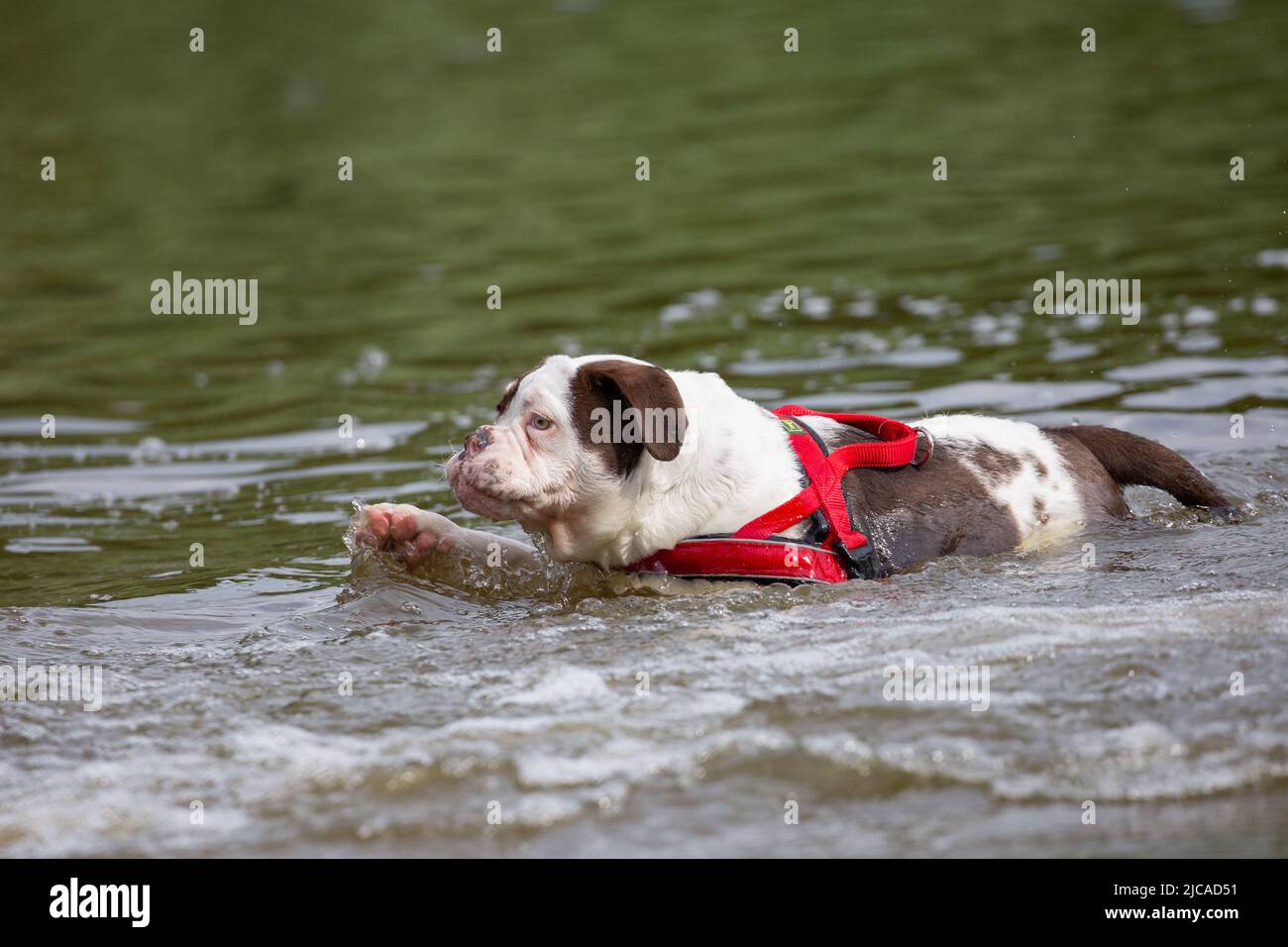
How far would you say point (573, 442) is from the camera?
6.60 m

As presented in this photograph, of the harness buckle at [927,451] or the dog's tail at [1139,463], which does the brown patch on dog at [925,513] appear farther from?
the dog's tail at [1139,463]

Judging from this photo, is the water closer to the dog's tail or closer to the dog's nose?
the dog's tail

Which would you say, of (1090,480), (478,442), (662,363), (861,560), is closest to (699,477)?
(861,560)

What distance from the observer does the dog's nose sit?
6516mm

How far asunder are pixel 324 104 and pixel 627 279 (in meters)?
13.5

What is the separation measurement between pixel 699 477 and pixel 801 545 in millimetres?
496

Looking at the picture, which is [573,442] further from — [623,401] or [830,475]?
[830,475]

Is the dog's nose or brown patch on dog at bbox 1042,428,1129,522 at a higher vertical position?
the dog's nose

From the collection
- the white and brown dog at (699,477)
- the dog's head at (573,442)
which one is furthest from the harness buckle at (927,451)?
the dog's head at (573,442)

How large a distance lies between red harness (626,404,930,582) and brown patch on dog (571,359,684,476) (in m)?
0.46

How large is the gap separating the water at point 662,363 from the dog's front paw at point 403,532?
144 mm

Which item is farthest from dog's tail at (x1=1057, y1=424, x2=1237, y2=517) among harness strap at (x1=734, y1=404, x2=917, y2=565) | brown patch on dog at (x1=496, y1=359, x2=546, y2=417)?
brown patch on dog at (x1=496, y1=359, x2=546, y2=417)

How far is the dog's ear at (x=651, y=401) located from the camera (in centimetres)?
647

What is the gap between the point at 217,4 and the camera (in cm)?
3788
